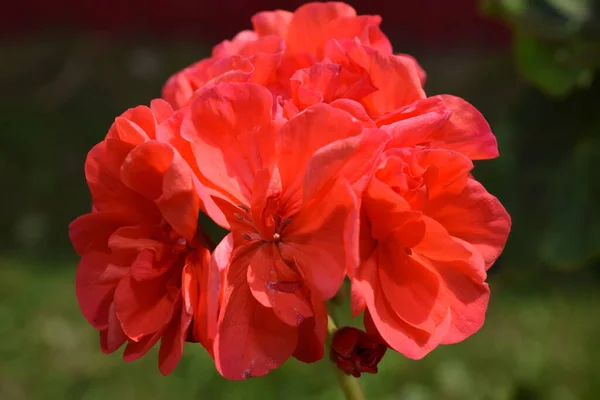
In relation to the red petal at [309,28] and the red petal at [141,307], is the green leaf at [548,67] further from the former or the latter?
the red petal at [141,307]

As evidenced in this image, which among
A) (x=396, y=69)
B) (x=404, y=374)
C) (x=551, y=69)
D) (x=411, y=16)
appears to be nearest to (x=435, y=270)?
(x=396, y=69)

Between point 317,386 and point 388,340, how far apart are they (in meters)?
1.30

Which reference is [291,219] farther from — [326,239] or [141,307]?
[141,307]

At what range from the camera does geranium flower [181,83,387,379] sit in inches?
28.1

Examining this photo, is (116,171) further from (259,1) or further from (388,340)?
(259,1)

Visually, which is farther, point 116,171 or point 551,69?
point 551,69

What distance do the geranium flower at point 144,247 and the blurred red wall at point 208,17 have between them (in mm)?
3612

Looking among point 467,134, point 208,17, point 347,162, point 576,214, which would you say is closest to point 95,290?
point 347,162

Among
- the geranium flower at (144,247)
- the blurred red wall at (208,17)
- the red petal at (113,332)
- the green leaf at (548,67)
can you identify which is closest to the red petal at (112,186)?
the geranium flower at (144,247)

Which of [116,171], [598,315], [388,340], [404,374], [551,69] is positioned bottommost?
[598,315]

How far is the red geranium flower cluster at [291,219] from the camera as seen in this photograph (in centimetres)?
73

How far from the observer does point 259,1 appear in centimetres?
454

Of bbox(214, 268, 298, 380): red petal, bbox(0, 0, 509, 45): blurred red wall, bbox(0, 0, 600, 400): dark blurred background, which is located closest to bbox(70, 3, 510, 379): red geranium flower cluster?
bbox(214, 268, 298, 380): red petal

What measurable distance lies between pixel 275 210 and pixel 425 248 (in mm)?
156
